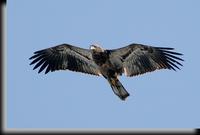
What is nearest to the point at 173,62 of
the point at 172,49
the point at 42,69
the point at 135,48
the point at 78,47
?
the point at 172,49

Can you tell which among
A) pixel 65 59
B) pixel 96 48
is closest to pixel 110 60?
pixel 96 48

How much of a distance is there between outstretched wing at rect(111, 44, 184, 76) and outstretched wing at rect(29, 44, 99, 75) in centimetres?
120

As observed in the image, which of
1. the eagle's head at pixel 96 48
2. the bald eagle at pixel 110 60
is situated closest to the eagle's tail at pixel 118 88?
the bald eagle at pixel 110 60

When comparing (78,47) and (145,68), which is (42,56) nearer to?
(78,47)

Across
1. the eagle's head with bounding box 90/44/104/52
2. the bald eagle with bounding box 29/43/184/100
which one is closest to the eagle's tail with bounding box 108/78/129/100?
the bald eagle with bounding box 29/43/184/100

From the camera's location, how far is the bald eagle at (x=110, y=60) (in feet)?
46.2

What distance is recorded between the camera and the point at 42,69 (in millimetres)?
15117

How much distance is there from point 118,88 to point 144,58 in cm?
178

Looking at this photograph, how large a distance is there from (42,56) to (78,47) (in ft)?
4.53

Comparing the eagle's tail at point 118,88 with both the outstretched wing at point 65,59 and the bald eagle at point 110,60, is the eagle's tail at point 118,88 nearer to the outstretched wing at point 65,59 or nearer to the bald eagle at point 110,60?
the bald eagle at point 110,60

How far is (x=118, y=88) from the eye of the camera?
1378 centimetres

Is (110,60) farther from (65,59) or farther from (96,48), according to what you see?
(65,59)

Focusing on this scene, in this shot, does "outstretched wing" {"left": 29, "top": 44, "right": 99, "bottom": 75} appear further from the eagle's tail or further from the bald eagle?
the eagle's tail

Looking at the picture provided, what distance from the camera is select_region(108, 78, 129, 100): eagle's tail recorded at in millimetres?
13664
